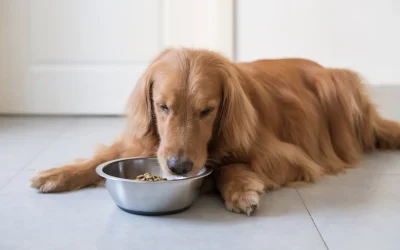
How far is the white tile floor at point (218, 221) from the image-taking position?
1.55 m

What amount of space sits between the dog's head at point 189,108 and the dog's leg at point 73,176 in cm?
16

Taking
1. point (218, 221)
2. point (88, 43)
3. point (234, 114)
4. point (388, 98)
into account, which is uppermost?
point (88, 43)

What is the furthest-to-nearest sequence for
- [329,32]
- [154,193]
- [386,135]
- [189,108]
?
[329,32] < [386,135] < [189,108] < [154,193]

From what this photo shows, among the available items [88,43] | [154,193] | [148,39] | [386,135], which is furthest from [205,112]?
[88,43]

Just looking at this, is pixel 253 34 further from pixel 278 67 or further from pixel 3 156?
pixel 3 156

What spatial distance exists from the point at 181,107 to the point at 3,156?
1.06 metres

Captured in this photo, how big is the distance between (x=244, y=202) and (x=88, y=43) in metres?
1.91

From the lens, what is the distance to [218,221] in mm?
1712

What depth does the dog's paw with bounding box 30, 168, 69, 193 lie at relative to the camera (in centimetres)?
197

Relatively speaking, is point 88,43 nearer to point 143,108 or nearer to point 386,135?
point 143,108

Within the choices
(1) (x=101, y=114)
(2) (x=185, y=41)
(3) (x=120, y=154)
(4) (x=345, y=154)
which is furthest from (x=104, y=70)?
(4) (x=345, y=154)

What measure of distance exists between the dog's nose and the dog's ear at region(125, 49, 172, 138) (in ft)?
0.96

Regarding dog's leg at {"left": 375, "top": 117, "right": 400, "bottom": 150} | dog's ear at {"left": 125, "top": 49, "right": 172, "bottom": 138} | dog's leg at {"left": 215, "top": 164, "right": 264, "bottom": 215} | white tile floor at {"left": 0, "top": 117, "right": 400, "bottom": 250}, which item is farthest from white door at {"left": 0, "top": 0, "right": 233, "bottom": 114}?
dog's leg at {"left": 215, "top": 164, "right": 264, "bottom": 215}

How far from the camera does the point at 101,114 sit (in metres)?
3.44
